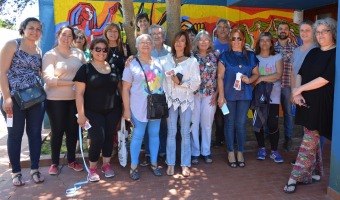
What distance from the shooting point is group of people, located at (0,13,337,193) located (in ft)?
12.5

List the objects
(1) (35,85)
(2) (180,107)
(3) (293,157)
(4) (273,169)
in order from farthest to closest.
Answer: (3) (293,157) < (4) (273,169) < (2) (180,107) < (1) (35,85)

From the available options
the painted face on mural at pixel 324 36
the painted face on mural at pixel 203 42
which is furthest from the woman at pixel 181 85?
the painted face on mural at pixel 324 36

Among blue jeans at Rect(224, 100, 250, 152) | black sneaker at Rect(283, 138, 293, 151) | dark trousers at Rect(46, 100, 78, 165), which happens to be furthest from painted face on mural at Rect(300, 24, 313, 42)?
dark trousers at Rect(46, 100, 78, 165)

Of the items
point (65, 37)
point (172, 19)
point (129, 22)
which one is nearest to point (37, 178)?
point (65, 37)

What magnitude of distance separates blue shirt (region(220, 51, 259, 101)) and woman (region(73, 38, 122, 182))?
5.09 feet

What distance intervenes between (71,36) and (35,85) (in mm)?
805

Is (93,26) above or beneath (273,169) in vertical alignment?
above

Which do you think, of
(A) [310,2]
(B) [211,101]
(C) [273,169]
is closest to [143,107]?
(B) [211,101]

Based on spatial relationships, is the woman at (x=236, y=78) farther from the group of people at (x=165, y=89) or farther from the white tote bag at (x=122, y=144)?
the white tote bag at (x=122, y=144)

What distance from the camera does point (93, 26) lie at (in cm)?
728

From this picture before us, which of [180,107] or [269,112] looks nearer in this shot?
[180,107]

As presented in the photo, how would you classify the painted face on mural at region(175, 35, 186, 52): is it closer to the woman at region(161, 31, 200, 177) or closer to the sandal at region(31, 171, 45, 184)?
the woman at region(161, 31, 200, 177)

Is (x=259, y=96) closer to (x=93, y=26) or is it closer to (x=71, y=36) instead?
(x=71, y=36)

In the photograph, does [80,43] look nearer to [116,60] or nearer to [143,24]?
[116,60]
